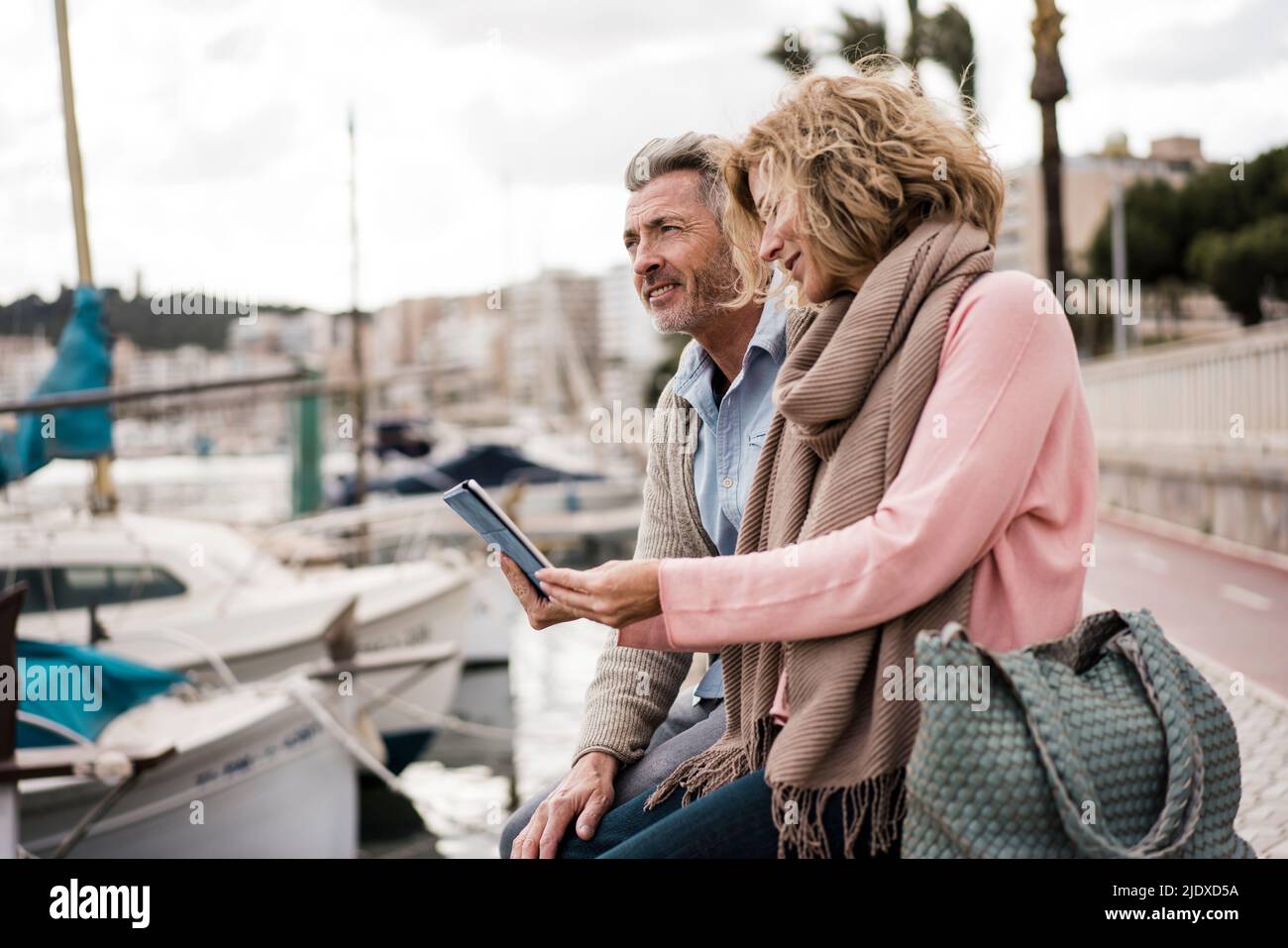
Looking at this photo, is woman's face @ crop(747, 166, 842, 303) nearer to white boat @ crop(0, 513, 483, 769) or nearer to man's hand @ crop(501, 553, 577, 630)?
man's hand @ crop(501, 553, 577, 630)

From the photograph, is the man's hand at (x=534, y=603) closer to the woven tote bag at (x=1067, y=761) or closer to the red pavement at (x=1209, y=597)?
the woven tote bag at (x=1067, y=761)

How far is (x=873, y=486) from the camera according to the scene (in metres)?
1.83

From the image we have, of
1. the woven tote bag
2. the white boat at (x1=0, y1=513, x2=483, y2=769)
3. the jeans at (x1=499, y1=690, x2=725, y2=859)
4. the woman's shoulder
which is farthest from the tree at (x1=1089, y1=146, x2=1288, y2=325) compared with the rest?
the woven tote bag

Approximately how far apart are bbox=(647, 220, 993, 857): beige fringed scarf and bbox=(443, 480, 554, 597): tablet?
0.42m

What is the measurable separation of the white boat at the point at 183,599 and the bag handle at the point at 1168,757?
28.7ft

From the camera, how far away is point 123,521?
1177cm

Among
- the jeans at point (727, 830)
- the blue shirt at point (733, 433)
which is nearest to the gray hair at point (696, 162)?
the blue shirt at point (733, 433)

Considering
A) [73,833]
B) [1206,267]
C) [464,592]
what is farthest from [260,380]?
[1206,267]

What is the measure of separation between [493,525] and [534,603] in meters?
0.15

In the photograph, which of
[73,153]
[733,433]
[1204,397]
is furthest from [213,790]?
→ [1204,397]

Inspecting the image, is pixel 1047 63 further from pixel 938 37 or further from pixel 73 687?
pixel 73 687

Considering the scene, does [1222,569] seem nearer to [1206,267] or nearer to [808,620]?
[808,620]

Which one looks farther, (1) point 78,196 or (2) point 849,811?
(1) point 78,196

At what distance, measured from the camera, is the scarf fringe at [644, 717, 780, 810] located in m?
2.00
